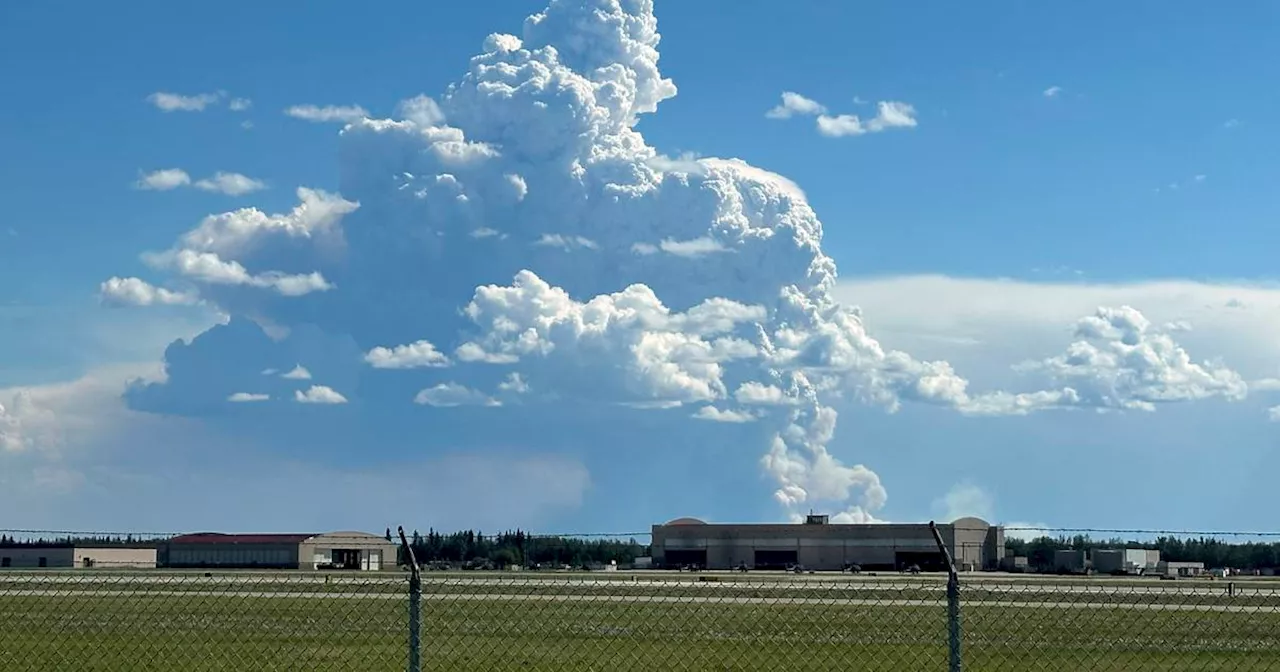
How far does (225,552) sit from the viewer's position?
181250 millimetres

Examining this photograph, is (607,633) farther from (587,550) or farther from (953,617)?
(587,550)

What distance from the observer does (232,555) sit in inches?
7092

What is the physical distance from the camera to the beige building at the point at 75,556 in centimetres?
17425

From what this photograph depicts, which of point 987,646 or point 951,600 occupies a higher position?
point 951,600

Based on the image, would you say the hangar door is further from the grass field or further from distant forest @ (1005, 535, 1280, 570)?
the grass field

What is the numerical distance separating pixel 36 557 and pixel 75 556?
10646 millimetres

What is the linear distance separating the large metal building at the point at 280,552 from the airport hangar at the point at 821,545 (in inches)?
1346

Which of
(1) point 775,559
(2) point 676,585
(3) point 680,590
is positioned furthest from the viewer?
(1) point 775,559

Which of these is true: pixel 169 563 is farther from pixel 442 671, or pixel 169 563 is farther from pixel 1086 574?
pixel 442 671

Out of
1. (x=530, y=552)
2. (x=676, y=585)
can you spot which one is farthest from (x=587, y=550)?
(x=676, y=585)

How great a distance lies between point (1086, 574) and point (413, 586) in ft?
465

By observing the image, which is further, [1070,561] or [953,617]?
[1070,561]

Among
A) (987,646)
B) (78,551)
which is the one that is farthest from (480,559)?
(987,646)

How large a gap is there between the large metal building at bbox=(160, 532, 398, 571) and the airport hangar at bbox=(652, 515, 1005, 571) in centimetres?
3419
